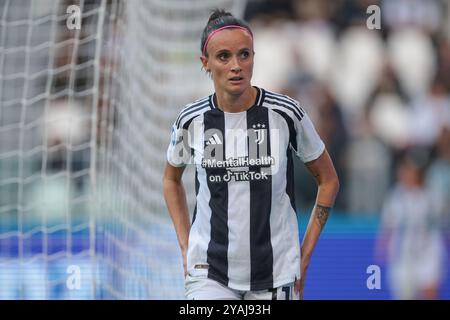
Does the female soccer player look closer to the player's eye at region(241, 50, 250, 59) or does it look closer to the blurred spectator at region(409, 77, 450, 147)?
the player's eye at region(241, 50, 250, 59)

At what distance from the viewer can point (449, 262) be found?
25.6 ft

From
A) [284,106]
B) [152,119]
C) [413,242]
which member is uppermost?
[152,119]

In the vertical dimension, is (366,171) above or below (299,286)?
above

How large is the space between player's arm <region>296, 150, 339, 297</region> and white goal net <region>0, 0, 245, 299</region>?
5.77 ft

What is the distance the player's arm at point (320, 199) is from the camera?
3.77 meters

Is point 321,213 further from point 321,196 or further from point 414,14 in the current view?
point 414,14

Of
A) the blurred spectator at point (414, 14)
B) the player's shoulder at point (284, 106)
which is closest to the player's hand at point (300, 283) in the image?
the player's shoulder at point (284, 106)

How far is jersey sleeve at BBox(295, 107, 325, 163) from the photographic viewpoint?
12.2 feet

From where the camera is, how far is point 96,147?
6.66m

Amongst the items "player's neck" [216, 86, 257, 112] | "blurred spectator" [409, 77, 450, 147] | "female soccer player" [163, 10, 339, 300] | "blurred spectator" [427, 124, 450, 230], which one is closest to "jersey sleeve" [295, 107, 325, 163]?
"female soccer player" [163, 10, 339, 300]

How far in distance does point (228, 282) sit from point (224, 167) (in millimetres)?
415

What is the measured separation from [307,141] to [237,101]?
0.99ft

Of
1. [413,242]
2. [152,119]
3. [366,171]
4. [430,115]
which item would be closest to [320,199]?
[152,119]

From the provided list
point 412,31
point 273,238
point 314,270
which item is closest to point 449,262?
point 314,270
